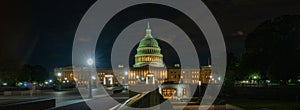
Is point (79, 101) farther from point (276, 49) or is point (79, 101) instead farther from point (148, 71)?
point (148, 71)

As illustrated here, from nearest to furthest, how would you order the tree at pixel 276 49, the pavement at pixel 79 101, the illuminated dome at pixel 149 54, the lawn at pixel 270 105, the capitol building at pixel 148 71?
the pavement at pixel 79 101 < the lawn at pixel 270 105 < the tree at pixel 276 49 < the capitol building at pixel 148 71 < the illuminated dome at pixel 149 54

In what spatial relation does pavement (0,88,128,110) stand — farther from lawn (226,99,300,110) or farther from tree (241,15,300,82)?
tree (241,15,300,82)

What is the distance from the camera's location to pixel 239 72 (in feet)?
193

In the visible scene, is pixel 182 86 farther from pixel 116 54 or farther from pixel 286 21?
pixel 116 54

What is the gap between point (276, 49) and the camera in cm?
4859

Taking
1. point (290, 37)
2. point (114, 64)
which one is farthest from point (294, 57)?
point (114, 64)

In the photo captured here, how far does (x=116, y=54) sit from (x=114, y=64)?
478 centimetres

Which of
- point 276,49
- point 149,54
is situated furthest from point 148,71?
point 276,49

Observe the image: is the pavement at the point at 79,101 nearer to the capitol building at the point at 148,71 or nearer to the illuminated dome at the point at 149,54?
the capitol building at the point at 148,71

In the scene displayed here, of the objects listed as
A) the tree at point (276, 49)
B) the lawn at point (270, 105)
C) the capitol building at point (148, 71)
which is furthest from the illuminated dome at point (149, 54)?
the lawn at point (270, 105)

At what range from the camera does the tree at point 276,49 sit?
47094 mm

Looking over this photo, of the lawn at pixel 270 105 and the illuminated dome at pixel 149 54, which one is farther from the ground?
the illuminated dome at pixel 149 54

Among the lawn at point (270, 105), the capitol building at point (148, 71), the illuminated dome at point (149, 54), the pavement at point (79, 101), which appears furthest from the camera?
the illuminated dome at point (149, 54)

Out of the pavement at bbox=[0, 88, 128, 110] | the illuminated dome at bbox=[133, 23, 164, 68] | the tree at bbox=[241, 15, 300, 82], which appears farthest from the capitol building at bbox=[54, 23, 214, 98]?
the pavement at bbox=[0, 88, 128, 110]
